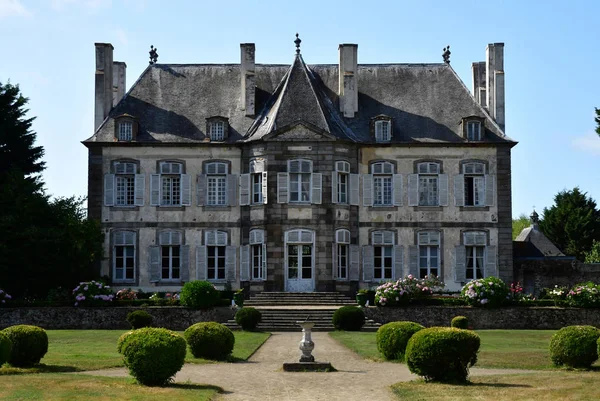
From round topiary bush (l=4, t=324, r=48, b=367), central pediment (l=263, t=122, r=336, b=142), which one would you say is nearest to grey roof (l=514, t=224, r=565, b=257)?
central pediment (l=263, t=122, r=336, b=142)

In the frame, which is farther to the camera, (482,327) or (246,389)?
(482,327)

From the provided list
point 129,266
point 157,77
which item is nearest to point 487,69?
point 157,77

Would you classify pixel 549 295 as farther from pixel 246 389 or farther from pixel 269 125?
pixel 246 389

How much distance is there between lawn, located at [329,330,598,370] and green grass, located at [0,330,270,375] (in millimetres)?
2615

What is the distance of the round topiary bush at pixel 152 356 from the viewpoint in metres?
17.6

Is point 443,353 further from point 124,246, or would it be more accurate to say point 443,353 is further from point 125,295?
point 124,246

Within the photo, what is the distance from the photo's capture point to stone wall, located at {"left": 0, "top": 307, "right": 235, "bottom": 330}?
108ft

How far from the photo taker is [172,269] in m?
39.8

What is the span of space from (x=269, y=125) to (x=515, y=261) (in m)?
11.5

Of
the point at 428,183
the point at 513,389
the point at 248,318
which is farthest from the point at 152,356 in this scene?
the point at 428,183

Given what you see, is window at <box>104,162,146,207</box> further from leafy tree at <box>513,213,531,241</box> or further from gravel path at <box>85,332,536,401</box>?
leafy tree at <box>513,213,531,241</box>

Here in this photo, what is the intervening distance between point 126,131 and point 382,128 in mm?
10124

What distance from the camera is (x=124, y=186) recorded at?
131ft

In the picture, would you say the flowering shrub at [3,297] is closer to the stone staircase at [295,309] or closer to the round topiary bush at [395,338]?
the stone staircase at [295,309]
